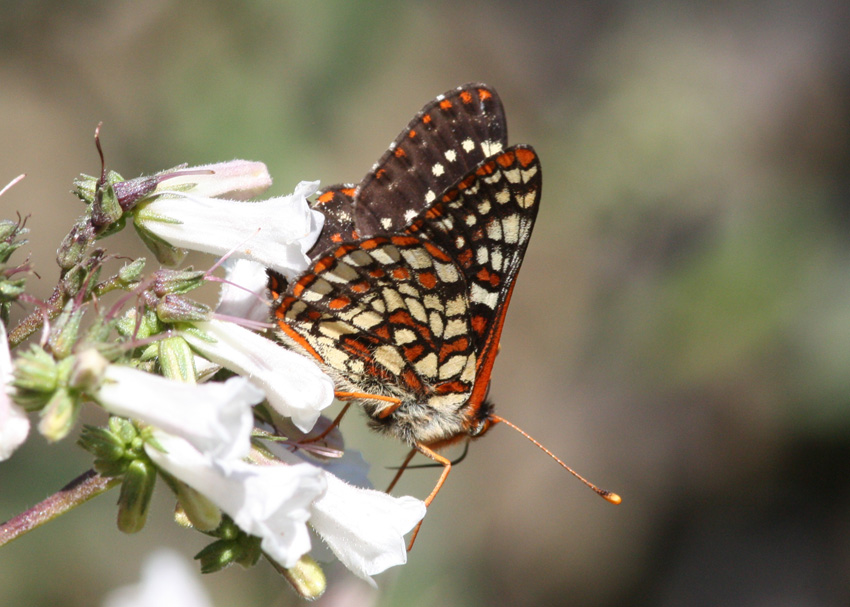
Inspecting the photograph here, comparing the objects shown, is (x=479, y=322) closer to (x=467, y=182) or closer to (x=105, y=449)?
(x=467, y=182)

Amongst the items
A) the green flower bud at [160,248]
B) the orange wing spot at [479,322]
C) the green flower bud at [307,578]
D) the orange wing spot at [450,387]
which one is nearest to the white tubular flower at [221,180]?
the green flower bud at [160,248]

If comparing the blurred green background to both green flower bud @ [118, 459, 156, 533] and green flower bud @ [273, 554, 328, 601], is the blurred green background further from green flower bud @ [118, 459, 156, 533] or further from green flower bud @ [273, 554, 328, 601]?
green flower bud @ [118, 459, 156, 533]

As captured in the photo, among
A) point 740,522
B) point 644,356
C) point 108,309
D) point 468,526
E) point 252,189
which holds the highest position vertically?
point 252,189

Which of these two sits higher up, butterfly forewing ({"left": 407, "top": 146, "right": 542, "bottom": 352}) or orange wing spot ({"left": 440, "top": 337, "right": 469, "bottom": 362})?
butterfly forewing ({"left": 407, "top": 146, "right": 542, "bottom": 352})

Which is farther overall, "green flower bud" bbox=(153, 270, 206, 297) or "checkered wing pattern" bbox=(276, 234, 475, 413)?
"checkered wing pattern" bbox=(276, 234, 475, 413)

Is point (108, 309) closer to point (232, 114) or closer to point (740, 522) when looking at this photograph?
point (232, 114)

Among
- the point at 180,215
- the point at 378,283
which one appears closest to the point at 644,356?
the point at 378,283

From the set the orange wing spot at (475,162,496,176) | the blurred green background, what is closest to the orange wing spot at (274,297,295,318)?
the orange wing spot at (475,162,496,176)
